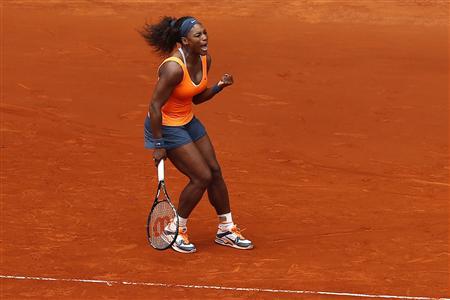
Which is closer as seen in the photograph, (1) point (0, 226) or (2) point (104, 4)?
(1) point (0, 226)

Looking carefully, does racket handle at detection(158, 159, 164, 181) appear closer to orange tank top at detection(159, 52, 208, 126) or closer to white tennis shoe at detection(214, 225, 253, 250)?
orange tank top at detection(159, 52, 208, 126)

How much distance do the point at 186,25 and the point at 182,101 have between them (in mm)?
624

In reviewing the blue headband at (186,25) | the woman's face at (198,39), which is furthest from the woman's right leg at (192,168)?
the blue headband at (186,25)

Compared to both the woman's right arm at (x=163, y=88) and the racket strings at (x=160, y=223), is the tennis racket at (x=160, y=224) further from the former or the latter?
the woman's right arm at (x=163, y=88)

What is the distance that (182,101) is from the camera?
9.47 meters

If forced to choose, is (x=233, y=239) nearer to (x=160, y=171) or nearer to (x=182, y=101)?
(x=160, y=171)

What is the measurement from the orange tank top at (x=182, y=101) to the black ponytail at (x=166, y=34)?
233 millimetres

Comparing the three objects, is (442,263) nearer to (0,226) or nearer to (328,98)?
(0,226)

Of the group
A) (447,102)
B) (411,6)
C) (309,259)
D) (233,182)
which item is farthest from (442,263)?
(411,6)

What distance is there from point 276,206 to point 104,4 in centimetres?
1097

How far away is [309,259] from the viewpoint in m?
9.47

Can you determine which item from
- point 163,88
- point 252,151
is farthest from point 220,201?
point 252,151

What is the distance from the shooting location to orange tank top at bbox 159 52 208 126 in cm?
934

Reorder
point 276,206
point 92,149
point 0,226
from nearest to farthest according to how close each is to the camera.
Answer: point 0,226 → point 276,206 → point 92,149
